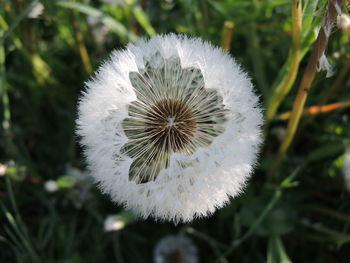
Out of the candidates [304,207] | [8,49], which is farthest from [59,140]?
[304,207]

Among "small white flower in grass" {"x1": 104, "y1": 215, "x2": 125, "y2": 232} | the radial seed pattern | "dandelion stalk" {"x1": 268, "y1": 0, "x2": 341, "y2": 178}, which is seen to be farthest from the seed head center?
"small white flower in grass" {"x1": 104, "y1": 215, "x2": 125, "y2": 232}

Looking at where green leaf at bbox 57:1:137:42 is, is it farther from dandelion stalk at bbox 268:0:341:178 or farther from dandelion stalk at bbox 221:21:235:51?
dandelion stalk at bbox 268:0:341:178

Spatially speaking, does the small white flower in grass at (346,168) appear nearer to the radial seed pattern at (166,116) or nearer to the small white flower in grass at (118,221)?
the radial seed pattern at (166,116)

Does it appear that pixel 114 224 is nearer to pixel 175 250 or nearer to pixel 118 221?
pixel 118 221

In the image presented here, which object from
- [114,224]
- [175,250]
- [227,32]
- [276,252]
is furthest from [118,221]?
[227,32]

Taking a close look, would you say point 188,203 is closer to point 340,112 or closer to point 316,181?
point 316,181
